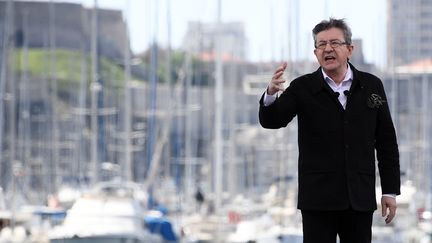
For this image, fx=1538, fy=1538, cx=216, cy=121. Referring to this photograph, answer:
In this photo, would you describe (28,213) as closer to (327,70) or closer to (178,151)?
(178,151)

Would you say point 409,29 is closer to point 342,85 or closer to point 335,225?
point 342,85

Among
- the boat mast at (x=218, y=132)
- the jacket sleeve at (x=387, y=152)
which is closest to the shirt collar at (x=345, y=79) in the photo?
the jacket sleeve at (x=387, y=152)

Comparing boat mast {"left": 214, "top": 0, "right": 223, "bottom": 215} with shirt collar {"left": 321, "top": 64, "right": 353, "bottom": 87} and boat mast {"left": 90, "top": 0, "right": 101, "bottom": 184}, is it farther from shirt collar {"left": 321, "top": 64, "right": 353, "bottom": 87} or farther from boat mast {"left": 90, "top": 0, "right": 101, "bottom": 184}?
shirt collar {"left": 321, "top": 64, "right": 353, "bottom": 87}

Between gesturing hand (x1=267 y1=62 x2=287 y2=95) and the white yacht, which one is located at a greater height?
gesturing hand (x1=267 y1=62 x2=287 y2=95)

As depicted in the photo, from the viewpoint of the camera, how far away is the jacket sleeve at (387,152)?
615cm

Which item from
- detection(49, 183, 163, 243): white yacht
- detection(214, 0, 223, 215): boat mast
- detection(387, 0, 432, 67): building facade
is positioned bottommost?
detection(49, 183, 163, 243): white yacht

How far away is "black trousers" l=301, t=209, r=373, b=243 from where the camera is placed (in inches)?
234

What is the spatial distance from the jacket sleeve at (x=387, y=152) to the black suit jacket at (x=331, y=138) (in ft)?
0.17

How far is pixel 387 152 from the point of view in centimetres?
616

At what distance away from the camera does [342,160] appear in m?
5.93

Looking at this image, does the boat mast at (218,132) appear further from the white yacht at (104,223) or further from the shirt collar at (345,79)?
the shirt collar at (345,79)

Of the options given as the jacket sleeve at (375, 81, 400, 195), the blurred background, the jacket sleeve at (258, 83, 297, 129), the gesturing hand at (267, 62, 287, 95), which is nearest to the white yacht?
the blurred background

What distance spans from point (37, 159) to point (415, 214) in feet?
75.2

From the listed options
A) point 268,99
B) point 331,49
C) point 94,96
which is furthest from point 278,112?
point 94,96
